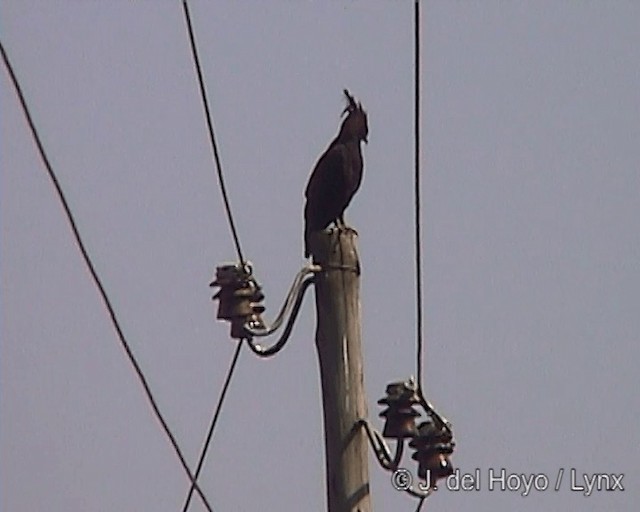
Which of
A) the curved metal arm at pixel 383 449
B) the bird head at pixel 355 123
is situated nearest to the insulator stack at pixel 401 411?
the curved metal arm at pixel 383 449

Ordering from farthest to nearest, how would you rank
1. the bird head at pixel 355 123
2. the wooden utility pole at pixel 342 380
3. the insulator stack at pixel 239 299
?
1. the bird head at pixel 355 123
2. the insulator stack at pixel 239 299
3. the wooden utility pole at pixel 342 380

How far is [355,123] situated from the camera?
5449 mm

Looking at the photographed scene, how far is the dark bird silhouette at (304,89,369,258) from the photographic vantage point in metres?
4.80

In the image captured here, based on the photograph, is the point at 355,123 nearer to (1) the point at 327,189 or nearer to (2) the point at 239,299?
(1) the point at 327,189

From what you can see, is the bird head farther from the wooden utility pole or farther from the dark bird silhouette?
the wooden utility pole

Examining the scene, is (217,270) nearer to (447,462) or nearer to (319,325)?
(319,325)

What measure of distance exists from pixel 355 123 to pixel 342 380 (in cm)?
131

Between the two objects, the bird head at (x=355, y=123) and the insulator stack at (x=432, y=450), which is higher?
the bird head at (x=355, y=123)

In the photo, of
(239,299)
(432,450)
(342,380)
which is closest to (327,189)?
(239,299)

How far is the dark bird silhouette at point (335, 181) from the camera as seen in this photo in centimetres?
480

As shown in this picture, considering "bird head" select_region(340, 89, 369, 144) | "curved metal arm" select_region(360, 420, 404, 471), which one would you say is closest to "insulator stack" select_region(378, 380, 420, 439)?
"curved metal arm" select_region(360, 420, 404, 471)

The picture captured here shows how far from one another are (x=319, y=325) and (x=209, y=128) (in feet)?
3.73

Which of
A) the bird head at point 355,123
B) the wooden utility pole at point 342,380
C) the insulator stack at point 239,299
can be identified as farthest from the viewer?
the bird head at point 355,123

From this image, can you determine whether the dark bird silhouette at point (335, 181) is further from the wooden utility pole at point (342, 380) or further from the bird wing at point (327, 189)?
the wooden utility pole at point (342, 380)
